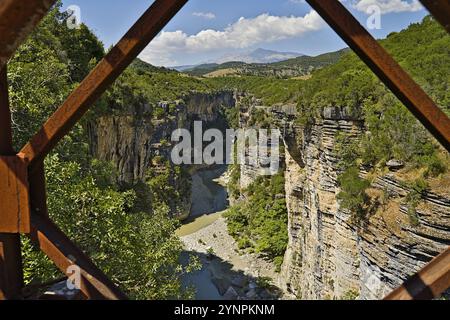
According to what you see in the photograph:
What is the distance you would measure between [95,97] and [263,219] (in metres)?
28.9

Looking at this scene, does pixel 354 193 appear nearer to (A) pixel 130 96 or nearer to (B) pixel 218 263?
(A) pixel 130 96

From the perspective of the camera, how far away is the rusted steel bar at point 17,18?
1.03 m

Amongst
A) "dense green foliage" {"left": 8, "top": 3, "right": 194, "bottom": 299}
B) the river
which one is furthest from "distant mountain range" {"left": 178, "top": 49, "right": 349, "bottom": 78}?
"dense green foliage" {"left": 8, "top": 3, "right": 194, "bottom": 299}

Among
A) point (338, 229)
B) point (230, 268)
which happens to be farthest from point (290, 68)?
point (338, 229)

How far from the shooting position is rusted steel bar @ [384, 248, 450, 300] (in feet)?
4.15

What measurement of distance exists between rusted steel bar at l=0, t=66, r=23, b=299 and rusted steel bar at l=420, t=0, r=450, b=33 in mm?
1579

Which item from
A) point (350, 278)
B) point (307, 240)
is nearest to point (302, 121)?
point (307, 240)

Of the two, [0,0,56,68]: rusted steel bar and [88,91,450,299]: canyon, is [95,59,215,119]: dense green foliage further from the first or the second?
[0,0,56,68]: rusted steel bar

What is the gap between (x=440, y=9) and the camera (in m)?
1.13

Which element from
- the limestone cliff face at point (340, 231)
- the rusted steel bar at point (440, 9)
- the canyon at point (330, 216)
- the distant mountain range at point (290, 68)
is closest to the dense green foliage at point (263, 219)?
the canyon at point (330, 216)

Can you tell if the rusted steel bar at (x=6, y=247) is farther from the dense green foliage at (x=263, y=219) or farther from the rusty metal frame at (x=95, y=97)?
the dense green foliage at (x=263, y=219)

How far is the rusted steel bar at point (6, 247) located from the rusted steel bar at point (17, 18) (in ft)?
1.29

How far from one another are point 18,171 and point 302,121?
17.6 metres
